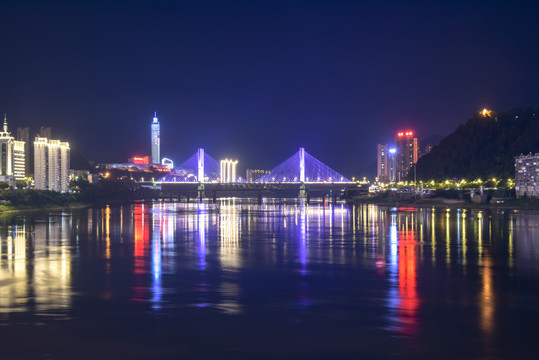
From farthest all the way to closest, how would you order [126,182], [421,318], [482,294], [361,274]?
[126,182], [361,274], [482,294], [421,318]

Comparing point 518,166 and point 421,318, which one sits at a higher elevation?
point 518,166

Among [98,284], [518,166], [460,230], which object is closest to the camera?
[98,284]

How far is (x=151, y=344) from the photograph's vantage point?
31.4ft

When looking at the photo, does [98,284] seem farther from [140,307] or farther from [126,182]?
[126,182]

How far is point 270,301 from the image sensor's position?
13055 millimetres

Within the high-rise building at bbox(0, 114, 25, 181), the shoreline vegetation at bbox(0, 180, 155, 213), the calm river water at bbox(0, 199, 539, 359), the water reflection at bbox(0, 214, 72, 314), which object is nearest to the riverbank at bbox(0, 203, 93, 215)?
the shoreline vegetation at bbox(0, 180, 155, 213)

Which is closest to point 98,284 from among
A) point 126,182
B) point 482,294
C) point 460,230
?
point 482,294

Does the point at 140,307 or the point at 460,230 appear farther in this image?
the point at 460,230

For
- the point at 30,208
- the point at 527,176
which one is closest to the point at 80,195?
the point at 30,208

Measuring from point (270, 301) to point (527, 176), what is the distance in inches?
2245

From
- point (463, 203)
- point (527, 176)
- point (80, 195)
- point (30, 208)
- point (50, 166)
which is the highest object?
point (50, 166)

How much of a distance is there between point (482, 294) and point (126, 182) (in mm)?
116322

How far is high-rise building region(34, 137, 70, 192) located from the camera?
94.8 m

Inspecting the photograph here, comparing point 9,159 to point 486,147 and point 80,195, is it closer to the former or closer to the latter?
point 80,195
